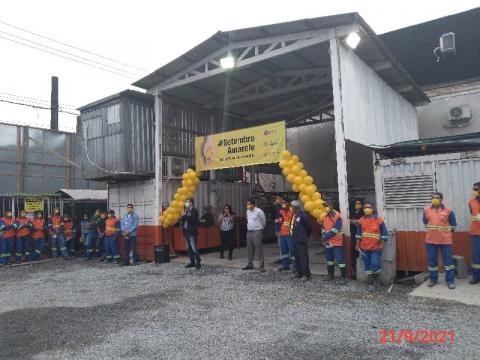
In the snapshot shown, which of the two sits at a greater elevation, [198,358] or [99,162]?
[99,162]

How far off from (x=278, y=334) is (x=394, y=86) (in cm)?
1082

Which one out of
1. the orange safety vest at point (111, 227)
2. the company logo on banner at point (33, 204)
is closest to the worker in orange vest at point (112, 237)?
the orange safety vest at point (111, 227)

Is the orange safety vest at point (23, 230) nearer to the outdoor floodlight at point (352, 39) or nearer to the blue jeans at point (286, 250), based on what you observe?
the blue jeans at point (286, 250)

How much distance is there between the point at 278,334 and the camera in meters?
4.86

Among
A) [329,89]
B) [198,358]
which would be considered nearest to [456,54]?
[329,89]

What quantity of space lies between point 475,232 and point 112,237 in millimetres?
9741

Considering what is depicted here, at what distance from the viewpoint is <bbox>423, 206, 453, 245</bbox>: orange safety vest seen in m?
6.84

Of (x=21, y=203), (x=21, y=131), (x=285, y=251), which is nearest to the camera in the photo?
(x=285, y=251)

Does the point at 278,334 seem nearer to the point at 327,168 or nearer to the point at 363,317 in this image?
the point at 363,317

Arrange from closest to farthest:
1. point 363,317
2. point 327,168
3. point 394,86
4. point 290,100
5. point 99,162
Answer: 1. point 363,317
2. point 99,162
3. point 394,86
4. point 290,100
5. point 327,168

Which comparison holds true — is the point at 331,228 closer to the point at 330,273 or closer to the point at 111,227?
the point at 330,273

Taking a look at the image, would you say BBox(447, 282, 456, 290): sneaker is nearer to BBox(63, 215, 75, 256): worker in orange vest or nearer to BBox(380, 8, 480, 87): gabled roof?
BBox(380, 8, 480, 87): gabled roof

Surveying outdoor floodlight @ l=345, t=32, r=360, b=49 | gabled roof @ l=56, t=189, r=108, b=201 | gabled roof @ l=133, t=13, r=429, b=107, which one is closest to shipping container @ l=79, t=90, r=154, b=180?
gabled roof @ l=133, t=13, r=429, b=107
